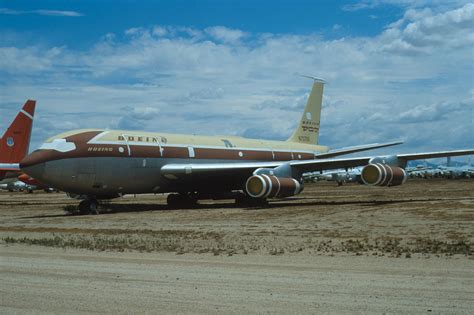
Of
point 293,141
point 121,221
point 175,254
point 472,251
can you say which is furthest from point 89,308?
point 293,141

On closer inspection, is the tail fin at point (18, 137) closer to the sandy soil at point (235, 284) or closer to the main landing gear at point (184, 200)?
the main landing gear at point (184, 200)

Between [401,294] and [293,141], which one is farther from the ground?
[293,141]

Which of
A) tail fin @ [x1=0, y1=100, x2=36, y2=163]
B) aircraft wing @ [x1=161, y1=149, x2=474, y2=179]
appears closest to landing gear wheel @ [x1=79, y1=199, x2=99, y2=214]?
aircraft wing @ [x1=161, y1=149, x2=474, y2=179]

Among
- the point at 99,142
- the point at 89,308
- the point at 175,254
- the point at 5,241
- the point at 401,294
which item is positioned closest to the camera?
the point at 89,308

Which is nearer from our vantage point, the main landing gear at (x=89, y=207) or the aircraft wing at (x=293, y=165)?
the main landing gear at (x=89, y=207)

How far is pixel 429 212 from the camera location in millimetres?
24016

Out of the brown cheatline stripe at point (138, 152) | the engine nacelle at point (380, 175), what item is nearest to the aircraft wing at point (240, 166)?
the brown cheatline stripe at point (138, 152)

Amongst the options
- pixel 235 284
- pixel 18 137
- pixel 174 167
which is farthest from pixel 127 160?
pixel 235 284

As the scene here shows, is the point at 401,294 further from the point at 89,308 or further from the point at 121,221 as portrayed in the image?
the point at 121,221

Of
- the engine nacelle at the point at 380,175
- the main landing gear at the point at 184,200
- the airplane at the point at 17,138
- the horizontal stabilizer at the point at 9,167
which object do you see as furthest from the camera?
the airplane at the point at 17,138

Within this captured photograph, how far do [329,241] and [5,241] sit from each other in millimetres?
8584

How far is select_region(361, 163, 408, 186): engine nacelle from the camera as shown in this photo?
29375 mm

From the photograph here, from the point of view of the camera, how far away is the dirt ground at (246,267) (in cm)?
852

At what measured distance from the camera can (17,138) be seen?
4038 cm
